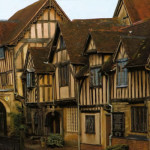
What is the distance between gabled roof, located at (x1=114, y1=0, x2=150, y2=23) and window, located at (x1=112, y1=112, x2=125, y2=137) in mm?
13519

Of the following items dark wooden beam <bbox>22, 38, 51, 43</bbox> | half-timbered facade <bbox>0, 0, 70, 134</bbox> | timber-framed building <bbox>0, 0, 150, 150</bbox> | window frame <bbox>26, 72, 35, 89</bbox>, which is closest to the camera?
timber-framed building <bbox>0, 0, 150, 150</bbox>

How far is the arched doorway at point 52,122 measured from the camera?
34875 millimetres

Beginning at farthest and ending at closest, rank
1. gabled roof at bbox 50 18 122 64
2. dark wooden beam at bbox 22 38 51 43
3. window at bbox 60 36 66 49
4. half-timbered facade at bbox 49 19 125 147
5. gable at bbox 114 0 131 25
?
dark wooden beam at bbox 22 38 51 43, gable at bbox 114 0 131 25, window at bbox 60 36 66 49, gabled roof at bbox 50 18 122 64, half-timbered facade at bbox 49 19 125 147

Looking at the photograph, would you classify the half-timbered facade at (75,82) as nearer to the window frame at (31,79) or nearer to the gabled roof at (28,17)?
the window frame at (31,79)

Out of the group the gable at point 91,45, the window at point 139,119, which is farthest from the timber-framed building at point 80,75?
the gable at point 91,45

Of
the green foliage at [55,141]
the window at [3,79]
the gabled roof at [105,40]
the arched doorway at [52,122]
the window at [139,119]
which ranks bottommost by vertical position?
the green foliage at [55,141]

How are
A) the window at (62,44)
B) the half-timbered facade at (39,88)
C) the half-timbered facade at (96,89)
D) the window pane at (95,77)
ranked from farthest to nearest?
the half-timbered facade at (39,88) → the window at (62,44) → the window pane at (95,77) → the half-timbered facade at (96,89)

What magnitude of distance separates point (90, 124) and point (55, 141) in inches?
152

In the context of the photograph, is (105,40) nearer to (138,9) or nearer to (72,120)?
(72,120)

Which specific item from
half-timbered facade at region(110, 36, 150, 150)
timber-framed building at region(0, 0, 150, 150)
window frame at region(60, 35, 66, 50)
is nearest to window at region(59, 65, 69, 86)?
timber-framed building at region(0, 0, 150, 150)

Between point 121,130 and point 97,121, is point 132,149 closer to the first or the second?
point 121,130

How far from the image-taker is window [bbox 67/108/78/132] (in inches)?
1251

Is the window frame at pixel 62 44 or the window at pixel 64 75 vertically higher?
the window frame at pixel 62 44

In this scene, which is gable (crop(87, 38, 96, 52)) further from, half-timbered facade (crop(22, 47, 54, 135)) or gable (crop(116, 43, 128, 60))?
half-timbered facade (crop(22, 47, 54, 135))
